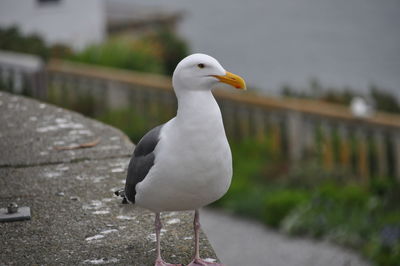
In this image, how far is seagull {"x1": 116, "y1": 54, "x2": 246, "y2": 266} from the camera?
2973 millimetres

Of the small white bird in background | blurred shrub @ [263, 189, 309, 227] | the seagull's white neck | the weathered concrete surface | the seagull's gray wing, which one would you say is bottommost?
blurred shrub @ [263, 189, 309, 227]

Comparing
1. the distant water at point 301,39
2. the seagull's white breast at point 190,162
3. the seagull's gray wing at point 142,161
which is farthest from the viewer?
the distant water at point 301,39

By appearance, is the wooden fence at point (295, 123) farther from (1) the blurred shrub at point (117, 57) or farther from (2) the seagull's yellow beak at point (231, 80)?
(2) the seagull's yellow beak at point (231, 80)

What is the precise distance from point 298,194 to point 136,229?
16.9 feet

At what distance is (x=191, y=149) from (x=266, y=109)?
736cm

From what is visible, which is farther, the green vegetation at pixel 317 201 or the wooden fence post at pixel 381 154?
the wooden fence post at pixel 381 154

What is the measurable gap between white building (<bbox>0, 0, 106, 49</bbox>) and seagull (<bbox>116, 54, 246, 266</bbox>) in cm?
1506

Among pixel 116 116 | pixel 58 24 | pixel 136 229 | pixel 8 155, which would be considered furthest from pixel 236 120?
pixel 58 24

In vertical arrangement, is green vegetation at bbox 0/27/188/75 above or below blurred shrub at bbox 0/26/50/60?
below

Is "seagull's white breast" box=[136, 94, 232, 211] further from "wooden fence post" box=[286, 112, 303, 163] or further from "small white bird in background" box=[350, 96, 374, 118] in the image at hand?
"wooden fence post" box=[286, 112, 303, 163]

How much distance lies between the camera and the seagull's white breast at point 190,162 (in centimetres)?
297

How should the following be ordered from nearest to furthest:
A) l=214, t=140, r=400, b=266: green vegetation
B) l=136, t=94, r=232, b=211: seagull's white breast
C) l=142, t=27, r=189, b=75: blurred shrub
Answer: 1. l=136, t=94, r=232, b=211: seagull's white breast
2. l=214, t=140, r=400, b=266: green vegetation
3. l=142, t=27, r=189, b=75: blurred shrub

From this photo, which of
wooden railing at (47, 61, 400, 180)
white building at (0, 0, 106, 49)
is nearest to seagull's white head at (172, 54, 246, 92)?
wooden railing at (47, 61, 400, 180)

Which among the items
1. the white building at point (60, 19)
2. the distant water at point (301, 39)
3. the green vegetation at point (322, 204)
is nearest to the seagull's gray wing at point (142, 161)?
the green vegetation at point (322, 204)
